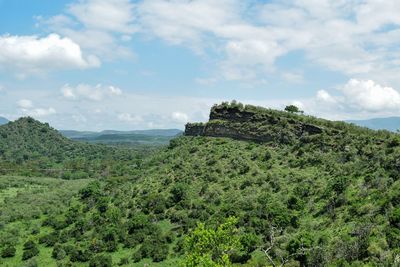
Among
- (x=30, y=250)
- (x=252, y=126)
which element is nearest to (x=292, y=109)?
(x=252, y=126)

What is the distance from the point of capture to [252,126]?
82.2 m

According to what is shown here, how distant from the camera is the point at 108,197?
268 ft

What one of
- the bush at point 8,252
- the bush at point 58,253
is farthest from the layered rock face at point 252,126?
the bush at point 8,252

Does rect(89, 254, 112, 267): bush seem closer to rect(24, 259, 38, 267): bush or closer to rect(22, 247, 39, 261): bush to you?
rect(24, 259, 38, 267): bush

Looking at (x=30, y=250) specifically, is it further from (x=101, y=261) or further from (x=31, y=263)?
(x=101, y=261)

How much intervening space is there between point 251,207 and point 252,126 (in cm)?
2613

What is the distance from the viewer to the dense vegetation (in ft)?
134

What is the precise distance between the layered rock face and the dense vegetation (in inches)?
9.5

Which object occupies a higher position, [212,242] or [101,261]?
[212,242]

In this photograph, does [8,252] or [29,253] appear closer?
[29,253]

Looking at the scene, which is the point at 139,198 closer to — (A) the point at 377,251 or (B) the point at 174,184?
(B) the point at 174,184

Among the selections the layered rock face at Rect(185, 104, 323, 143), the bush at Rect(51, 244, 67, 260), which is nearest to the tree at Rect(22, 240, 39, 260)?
the bush at Rect(51, 244, 67, 260)

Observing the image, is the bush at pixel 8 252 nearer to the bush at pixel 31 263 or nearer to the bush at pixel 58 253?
the bush at pixel 31 263

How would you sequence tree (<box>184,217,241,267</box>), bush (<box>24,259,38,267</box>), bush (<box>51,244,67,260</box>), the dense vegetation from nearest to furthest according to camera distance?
tree (<box>184,217,241,267</box>) → the dense vegetation → bush (<box>24,259,38,267</box>) → bush (<box>51,244,67,260</box>)
